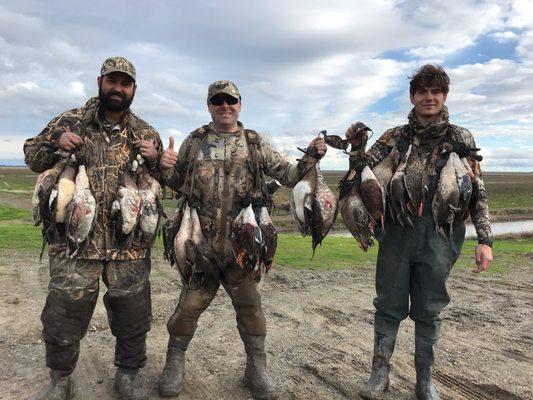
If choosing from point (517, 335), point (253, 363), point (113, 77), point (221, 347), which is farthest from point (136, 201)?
point (517, 335)

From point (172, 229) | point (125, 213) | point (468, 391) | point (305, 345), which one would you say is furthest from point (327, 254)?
point (125, 213)

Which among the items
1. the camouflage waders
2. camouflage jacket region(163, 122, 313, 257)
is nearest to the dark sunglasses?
camouflage jacket region(163, 122, 313, 257)

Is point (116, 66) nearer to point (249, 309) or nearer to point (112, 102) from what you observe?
point (112, 102)

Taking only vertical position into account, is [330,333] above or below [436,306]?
below

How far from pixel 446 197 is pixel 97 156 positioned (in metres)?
3.14

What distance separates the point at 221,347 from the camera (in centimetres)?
537

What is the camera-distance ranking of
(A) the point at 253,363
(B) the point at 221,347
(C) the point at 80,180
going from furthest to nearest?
1. (B) the point at 221,347
2. (A) the point at 253,363
3. (C) the point at 80,180

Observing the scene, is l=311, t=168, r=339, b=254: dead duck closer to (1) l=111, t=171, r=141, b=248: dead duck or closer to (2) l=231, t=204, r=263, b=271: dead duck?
(2) l=231, t=204, r=263, b=271: dead duck

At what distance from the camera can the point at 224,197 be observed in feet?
13.7

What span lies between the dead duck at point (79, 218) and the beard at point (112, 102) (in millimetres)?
761

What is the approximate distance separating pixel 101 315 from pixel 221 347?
6.51 feet

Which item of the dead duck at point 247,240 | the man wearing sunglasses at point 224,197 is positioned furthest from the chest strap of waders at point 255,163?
the dead duck at point 247,240

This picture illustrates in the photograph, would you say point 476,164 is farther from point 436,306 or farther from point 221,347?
point 221,347

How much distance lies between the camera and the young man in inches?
159
